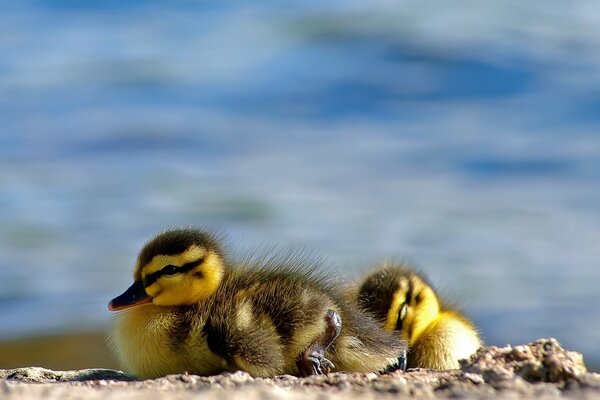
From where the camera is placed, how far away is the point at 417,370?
16.5 feet

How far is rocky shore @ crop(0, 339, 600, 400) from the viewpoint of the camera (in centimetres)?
380

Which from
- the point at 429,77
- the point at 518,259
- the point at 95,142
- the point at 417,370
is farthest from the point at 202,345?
the point at 429,77

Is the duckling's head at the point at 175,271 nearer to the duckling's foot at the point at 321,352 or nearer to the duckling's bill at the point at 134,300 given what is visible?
the duckling's bill at the point at 134,300

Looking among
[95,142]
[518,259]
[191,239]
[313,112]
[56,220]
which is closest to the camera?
[191,239]

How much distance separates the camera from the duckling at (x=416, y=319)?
5727mm

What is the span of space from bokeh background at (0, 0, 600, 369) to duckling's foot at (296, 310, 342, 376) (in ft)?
4.60


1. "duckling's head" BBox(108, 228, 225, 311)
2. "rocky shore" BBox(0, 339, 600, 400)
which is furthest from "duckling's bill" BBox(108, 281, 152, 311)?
"rocky shore" BBox(0, 339, 600, 400)

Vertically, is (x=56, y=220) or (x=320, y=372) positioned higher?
(x=56, y=220)

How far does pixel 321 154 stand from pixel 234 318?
10.3 m

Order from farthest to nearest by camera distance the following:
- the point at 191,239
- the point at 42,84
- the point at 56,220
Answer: the point at 42,84 < the point at 56,220 < the point at 191,239

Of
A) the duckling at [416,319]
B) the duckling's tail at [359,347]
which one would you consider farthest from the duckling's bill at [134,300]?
the duckling at [416,319]

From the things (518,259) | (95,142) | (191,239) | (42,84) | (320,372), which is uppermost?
(42,84)

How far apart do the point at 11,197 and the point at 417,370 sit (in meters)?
9.27

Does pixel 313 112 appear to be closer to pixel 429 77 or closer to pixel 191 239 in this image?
pixel 429 77
